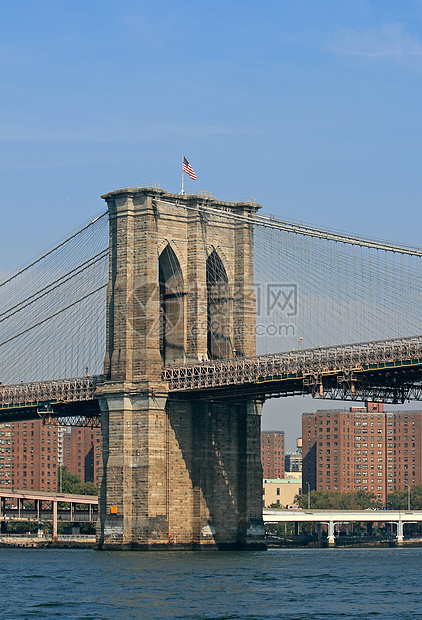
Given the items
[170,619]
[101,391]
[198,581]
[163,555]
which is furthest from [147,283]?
[170,619]

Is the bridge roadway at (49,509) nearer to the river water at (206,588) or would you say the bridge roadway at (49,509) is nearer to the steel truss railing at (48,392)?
the steel truss railing at (48,392)

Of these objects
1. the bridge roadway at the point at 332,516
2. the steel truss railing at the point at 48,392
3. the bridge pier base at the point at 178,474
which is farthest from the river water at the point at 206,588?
the bridge roadway at the point at 332,516

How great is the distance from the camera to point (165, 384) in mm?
106250

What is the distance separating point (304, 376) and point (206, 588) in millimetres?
28472

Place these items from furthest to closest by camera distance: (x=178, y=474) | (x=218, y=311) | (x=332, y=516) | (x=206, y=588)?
1. (x=332, y=516)
2. (x=218, y=311)
3. (x=178, y=474)
4. (x=206, y=588)

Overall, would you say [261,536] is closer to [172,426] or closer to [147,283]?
[172,426]

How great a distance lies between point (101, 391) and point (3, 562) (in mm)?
15925

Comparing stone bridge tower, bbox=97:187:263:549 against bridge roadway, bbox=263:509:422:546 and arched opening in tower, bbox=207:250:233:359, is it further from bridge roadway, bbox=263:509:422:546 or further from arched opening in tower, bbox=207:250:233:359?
bridge roadway, bbox=263:509:422:546

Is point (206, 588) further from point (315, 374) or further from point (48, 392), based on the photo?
point (48, 392)

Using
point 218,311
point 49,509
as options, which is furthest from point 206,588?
point 49,509

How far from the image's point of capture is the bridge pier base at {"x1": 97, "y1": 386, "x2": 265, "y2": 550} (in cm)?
10444

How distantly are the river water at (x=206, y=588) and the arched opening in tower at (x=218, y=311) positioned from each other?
828 inches

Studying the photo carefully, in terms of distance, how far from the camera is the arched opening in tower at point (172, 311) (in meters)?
111

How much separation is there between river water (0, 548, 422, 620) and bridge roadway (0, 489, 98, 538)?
197 ft
